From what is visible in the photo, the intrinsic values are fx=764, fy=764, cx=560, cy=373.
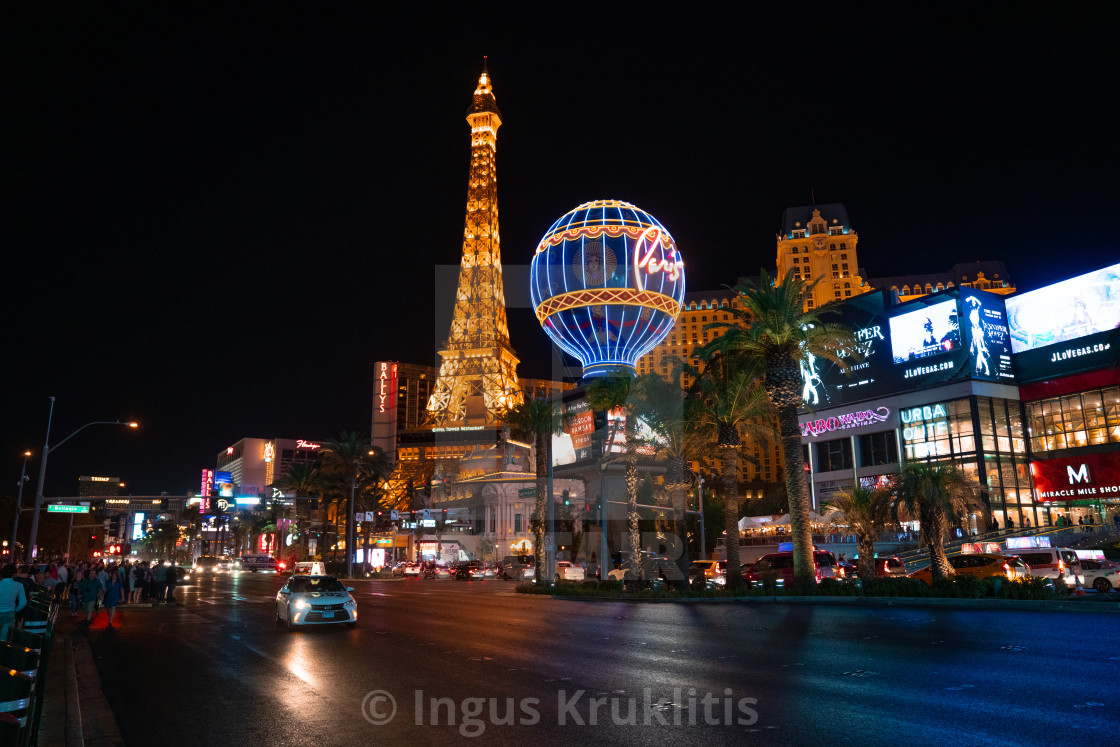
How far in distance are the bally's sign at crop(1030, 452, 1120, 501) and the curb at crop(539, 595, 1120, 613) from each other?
51.1 m

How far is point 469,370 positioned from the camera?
12988 centimetres

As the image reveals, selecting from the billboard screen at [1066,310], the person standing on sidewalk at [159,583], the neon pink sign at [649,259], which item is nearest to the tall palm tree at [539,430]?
the person standing on sidewalk at [159,583]

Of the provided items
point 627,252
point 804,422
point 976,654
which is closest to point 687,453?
point 976,654

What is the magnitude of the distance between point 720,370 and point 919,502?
10.1m

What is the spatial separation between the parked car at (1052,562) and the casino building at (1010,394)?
3331cm

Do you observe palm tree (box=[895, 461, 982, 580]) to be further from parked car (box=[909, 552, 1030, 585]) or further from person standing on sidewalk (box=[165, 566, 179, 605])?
person standing on sidewalk (box=[165, 566, 179, 605])

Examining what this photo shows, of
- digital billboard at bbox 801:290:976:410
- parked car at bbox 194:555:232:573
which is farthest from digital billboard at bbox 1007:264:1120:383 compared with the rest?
parked car at bbox 194:555:232:573

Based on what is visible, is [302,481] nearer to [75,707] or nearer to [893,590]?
[893,590]

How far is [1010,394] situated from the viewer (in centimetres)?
6969

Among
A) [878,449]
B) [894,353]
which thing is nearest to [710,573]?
[894,353]

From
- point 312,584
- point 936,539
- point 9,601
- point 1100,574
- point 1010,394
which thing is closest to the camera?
point 9,601

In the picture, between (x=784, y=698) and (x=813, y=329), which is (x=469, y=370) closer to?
(x=813, y=329)

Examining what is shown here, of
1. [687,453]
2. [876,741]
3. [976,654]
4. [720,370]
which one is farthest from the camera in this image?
[687,453]

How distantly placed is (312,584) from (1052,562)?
27128 millimetres
